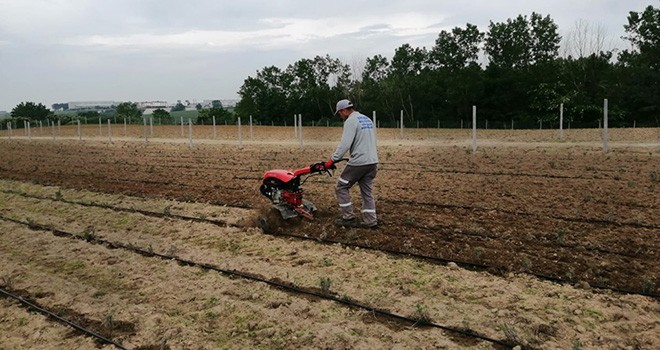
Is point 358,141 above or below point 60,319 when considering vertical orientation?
above

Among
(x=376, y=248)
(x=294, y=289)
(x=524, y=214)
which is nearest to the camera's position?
(x=294, y=289)

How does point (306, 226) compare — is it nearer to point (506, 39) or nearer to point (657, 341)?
point (657, 341)

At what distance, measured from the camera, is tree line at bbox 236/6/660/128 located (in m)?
40.6

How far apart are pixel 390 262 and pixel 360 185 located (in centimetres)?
136

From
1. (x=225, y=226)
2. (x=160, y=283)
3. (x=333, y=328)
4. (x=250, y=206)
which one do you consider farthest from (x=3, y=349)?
(x=250, y=206)

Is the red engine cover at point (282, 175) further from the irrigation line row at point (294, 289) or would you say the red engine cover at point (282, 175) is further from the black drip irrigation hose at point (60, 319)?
the black drip irrigation hose at point (60, 319)

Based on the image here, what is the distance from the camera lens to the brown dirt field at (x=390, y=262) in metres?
4.25

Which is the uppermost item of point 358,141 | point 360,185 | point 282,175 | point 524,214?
point 358,141

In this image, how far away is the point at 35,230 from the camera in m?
7.78

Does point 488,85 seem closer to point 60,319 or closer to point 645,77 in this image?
point 645,77

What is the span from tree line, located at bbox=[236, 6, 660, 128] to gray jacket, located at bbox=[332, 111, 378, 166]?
115ft

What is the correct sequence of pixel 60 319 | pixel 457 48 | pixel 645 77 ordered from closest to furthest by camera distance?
pixel 60 319 < pixel 645 77 < pixel 457 48

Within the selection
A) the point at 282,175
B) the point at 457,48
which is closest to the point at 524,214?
the point at 282,175

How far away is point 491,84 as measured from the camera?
47906mm
